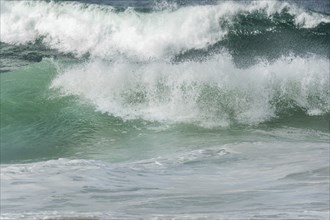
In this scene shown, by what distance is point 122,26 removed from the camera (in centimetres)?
1727

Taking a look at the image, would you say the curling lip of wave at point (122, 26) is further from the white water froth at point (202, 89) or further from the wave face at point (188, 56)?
the white water froth at point (202, 89)

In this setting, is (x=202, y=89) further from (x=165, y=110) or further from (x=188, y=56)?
(x=188, y=56)

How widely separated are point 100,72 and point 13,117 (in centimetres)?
214

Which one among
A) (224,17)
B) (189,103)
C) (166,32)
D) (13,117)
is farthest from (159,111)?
(224,17)

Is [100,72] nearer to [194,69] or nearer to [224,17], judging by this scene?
[194,69]

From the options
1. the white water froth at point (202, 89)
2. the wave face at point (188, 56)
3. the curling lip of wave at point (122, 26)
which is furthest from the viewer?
the curling lip of wave at point (122, 26)

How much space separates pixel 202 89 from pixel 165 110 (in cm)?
89

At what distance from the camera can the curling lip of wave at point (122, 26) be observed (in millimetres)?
16328

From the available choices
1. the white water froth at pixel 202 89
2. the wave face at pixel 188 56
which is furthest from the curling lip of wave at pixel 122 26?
the white water froth at pixel 202 89

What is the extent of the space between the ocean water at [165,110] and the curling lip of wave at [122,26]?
0.04m

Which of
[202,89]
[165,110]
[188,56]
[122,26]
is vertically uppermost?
[122,26]

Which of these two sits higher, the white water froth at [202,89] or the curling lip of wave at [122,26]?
the curling lip of wave at [122,26]

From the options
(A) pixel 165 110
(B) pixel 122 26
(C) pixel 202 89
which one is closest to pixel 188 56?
(B) pixel 122 26

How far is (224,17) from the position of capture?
696 inches
